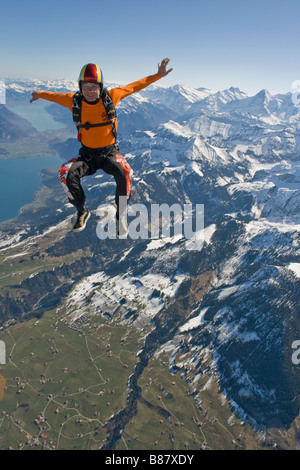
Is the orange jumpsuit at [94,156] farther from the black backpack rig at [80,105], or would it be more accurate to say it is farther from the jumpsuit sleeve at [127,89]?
the black backpack rig at [80,105]

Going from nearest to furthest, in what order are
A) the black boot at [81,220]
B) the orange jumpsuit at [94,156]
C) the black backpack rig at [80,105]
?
the black backpack rig at [80,105]
the orange jumpsuit at [94,156]
the black boot at [81,220]

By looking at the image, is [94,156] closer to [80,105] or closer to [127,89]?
[80,105]

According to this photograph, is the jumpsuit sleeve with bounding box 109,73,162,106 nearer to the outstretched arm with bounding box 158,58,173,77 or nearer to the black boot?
the outstretched arm with bounding box 158,58,173,77

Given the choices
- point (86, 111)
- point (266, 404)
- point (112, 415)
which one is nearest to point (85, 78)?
point (86, 111)

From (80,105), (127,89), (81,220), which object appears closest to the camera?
(80,105)

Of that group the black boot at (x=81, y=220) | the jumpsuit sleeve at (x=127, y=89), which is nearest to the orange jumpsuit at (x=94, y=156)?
the jumpsuit sleeve at (x=127, y=89)

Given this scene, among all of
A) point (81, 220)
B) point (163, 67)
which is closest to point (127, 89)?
point (163, 67)

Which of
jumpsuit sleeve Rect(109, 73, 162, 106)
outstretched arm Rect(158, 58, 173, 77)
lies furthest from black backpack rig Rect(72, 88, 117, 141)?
outstretched arm Rect(158, 58, 173, 77)

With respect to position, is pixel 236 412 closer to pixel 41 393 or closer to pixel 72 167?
pixel 41 393

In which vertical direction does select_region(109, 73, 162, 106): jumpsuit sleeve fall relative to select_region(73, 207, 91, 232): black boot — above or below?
above
